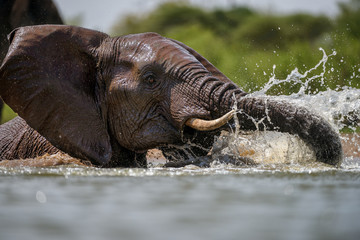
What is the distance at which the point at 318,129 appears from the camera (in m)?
4.30

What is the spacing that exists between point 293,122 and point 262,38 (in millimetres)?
24138

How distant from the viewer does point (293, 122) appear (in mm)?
4316

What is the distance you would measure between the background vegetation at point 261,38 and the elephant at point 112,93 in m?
2.71

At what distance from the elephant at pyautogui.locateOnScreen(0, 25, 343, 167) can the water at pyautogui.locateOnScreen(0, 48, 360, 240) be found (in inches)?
15.9

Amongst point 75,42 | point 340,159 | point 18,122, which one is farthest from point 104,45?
point 340,159

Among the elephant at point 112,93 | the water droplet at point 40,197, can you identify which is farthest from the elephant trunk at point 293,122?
the water droplet at point 40,197

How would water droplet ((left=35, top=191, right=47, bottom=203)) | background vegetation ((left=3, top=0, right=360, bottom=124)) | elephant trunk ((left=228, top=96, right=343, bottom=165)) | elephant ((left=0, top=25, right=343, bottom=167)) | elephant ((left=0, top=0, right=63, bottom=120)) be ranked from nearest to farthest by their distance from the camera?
water droplet ((left=35, top=191, right=47, bottom=203)), elephant trunk ((left=228, top=96, right=343, bottom=165)), elephant ((left=0, top=25, right=343, bottom=167)), elephant ((left=0, top=0, right=63, bottom=120)), background vegetation ((left=3, top=0, right=360, bottom=124))

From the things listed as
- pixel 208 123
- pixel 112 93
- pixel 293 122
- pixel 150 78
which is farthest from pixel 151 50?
pixel 293 122

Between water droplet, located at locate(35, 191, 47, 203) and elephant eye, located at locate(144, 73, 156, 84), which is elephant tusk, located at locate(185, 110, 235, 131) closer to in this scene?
elephant eye, located at locate(144, 73, 156, 84)

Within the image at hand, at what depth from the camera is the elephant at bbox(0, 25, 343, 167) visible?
452 centimetres

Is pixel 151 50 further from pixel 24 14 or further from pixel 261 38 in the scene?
pixel 261 38

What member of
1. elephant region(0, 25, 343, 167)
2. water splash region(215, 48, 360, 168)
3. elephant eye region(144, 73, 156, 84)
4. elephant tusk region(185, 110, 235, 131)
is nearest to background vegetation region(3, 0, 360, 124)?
water splash region(215, 48, 360, 168)

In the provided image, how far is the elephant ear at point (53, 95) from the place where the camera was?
4.74 m

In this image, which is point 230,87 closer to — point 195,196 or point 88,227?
point 195,196
